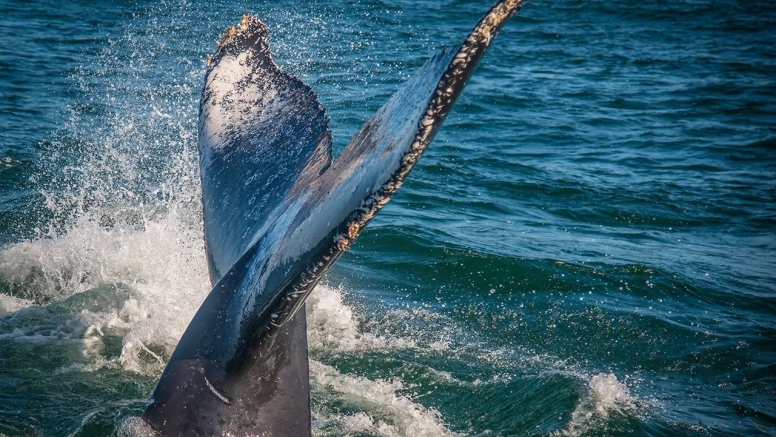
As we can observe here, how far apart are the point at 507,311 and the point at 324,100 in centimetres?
659

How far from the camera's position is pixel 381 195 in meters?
2.42

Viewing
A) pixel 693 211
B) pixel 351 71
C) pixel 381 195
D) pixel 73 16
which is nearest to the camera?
pixel 381 195

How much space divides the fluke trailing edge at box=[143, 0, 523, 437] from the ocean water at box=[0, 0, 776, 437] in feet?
5.44

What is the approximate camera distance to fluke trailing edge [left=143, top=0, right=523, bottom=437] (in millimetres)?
2412

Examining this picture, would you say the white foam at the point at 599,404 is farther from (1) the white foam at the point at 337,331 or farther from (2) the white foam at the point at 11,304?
(2) the white foam at the point at 11,304

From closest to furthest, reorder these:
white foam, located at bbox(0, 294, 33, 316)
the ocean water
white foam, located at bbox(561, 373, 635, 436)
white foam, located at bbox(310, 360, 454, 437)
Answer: white foam, located at bbox(310, 360, 454, 437) < white foam, located at bbox(561, 373, 635, 436) < the ocean water < white foam, located at bbox(0, 294, 33, 316)

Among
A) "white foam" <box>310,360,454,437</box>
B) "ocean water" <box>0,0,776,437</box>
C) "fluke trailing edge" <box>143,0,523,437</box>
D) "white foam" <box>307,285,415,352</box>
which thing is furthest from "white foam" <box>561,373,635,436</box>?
"fluke trailing edge" <box>143,0,523,437</box>

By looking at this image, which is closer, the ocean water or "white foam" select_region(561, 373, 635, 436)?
"white foam" select_region(561, 373, 635, 436)

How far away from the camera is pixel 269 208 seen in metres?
3.75

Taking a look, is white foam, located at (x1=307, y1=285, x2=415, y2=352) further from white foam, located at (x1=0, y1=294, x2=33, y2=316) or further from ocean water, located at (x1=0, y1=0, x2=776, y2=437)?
white foam, located at (x1=0, y1=294, x2=33, y2=316)

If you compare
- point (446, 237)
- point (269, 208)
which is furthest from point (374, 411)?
point (446, 237)

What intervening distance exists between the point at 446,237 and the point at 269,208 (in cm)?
553

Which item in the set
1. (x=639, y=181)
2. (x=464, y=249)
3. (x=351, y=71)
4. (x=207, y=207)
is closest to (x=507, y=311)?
(x=464, y=249)

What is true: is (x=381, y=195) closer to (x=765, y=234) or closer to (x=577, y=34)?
(x=765, y=234)
